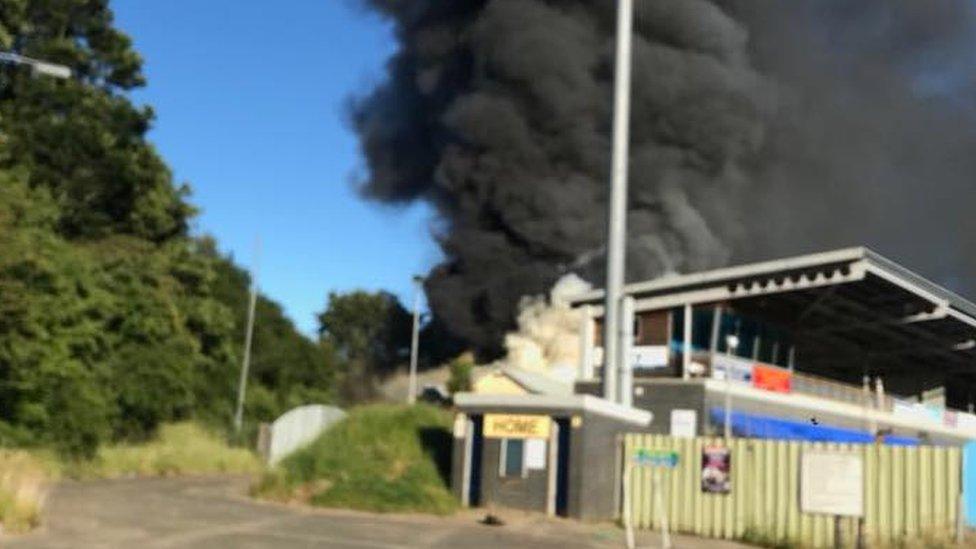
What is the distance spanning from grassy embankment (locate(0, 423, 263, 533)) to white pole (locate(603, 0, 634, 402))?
10412 mm

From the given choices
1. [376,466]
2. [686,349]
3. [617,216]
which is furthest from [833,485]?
[686,349]

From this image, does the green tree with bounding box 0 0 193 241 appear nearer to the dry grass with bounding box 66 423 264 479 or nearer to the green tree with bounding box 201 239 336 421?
the dry grass with bounding box 66 423 264 479

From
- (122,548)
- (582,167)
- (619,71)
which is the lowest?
(122,548)

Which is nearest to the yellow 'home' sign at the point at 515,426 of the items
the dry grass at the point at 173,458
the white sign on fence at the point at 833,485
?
the white sign on fence at the point at 833,485

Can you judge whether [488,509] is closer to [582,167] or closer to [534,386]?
[534,386]

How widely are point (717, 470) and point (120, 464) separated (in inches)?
628

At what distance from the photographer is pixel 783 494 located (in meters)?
19.3

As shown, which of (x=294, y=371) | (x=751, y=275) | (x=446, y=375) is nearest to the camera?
(x=751, y=275)

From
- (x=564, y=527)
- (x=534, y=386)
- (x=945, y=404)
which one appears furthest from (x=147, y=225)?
(x=945, y=404)

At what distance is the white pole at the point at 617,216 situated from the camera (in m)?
27.1

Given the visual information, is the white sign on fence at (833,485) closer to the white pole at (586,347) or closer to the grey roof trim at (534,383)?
the white pole at (586,347)

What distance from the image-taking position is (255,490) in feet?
74.9

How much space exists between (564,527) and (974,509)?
7471 mm

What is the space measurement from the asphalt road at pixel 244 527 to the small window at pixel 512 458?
1152 mm
